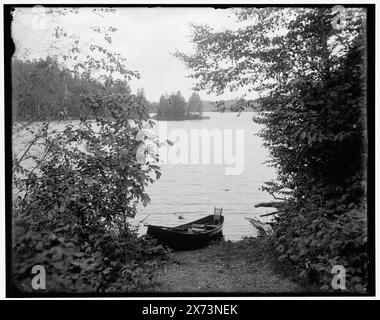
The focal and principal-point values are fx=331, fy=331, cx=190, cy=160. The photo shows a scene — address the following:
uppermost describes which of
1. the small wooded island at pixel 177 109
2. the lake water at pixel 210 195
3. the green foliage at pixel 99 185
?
the small wooded island at pixel 177 109

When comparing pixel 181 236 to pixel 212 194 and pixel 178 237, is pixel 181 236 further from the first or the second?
pixel 212 194

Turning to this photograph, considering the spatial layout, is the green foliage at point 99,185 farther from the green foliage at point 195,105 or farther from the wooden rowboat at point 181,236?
the wooden rowboat at point 181,236

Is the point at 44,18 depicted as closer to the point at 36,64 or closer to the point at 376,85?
the point at 36,64

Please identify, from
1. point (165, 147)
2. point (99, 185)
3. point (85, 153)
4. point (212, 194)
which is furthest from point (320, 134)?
point (212, 194)

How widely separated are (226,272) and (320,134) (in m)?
3.23

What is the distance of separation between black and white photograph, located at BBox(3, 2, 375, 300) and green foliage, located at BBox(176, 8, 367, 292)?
0.08 feet

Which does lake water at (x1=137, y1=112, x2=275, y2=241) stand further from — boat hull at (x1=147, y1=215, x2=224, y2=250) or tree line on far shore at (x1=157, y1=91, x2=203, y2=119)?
boat hull at (x1=147, y1=215, x2=224, y2=250)

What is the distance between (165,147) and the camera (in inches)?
241

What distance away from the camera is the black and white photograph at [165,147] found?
3.89m

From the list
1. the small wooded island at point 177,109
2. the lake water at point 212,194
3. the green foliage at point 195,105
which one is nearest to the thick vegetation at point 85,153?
the small wooded island at point 177,109

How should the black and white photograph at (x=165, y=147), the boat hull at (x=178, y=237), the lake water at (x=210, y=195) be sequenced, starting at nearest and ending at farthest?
1. the black and white photograph at (x=165, y=147)
2. the boat hull at (x=178, y=237)
3. the lake water at (x=210, y=195)

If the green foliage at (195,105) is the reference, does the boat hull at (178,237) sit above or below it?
below

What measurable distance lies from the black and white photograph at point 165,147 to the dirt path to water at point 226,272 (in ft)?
0.13

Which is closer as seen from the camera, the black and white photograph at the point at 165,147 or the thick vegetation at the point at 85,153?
the black and white photograph at the point at 165,147
